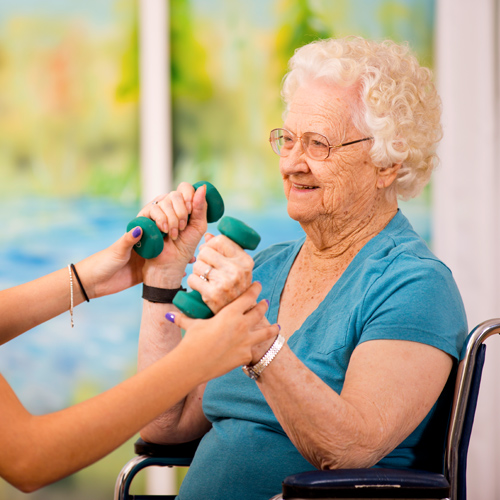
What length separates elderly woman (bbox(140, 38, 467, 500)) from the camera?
118 centimetres

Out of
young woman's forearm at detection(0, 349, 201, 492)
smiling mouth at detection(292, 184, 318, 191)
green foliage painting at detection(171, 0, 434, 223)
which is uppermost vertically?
green foliage painting at detection(171, 0, 434, 223)

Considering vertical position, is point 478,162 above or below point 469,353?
above

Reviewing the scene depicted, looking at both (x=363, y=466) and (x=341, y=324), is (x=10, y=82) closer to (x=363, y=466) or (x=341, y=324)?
(x=341, y=324)

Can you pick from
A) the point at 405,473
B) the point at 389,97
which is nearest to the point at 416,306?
the point at 405,473

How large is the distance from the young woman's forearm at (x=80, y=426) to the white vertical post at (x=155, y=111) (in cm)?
197

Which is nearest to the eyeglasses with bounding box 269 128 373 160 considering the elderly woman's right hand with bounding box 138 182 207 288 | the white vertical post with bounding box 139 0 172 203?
the elderly woman's right hand with bounding box 138 182 207 288

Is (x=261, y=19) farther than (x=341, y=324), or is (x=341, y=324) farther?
(x=261, y=19)

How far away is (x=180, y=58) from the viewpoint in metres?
2.93

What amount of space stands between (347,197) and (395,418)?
602mm

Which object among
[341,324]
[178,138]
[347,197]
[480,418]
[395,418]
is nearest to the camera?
[395,418]

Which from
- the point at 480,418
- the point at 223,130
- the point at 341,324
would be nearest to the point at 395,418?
the point at 341,324

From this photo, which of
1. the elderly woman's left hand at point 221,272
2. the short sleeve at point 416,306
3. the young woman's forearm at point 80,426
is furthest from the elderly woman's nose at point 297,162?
the young woman's forearm at point 80,426

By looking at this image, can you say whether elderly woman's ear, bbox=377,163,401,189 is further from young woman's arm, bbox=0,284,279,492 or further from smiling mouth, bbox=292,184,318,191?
young woman's arm, bbox=0,284,279,492

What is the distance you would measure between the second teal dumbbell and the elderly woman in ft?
0.06
